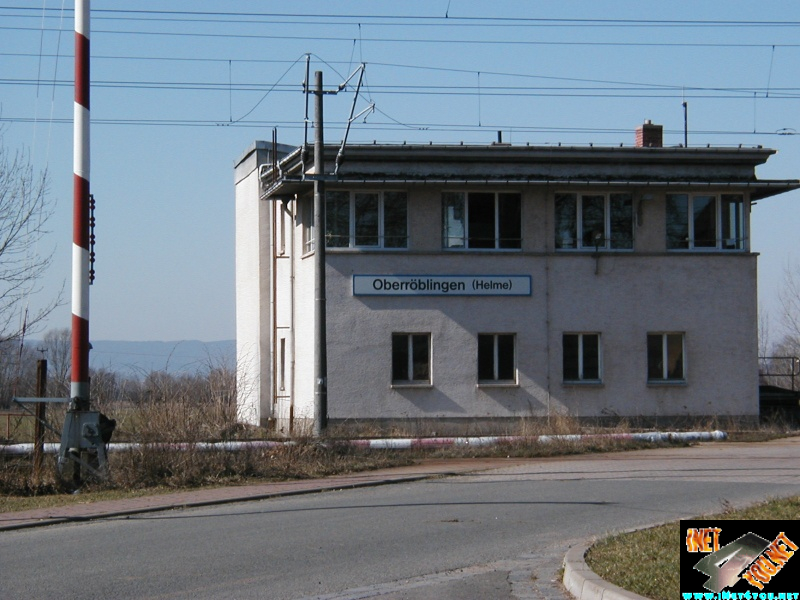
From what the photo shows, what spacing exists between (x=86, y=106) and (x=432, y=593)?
1014 cm

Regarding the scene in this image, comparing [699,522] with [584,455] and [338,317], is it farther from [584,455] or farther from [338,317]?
[338,317]

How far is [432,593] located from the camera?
8094 mm

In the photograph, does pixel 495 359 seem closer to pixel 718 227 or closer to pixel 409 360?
pixel 409 360

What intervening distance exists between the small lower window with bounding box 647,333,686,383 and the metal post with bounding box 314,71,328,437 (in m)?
9.81

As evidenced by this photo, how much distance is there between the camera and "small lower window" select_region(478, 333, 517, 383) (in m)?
26.4

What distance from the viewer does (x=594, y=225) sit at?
2705 cm

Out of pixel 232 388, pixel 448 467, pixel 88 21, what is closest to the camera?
pixel 88 21

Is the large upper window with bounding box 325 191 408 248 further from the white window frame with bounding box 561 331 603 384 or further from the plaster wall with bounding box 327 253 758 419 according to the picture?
the white window frame with bounding box 561 331 603 384

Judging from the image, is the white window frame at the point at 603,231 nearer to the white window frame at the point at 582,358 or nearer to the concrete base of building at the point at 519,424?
the white window frame at the point at 582,358

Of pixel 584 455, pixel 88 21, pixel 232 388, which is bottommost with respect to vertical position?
pixel 584 455

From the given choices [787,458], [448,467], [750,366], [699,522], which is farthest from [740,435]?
[699,522]

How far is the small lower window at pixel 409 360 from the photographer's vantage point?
26.2 m

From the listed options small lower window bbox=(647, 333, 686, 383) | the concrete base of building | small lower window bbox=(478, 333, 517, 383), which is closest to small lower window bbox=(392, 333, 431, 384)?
the concrete base of building

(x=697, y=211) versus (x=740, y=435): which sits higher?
(x=697, y=211)
